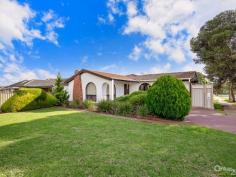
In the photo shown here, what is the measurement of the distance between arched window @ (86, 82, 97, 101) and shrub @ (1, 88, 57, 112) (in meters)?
6.32

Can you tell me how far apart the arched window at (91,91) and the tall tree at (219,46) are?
15053 millimetres

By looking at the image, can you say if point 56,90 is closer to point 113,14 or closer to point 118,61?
point 113,14

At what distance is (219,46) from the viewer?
22.5m

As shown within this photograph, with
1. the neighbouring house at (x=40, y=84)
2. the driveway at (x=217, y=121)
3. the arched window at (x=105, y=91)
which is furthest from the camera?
the neighbouring house at (x=40, y=84)

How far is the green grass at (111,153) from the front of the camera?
12.6 feet

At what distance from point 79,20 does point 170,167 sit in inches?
633

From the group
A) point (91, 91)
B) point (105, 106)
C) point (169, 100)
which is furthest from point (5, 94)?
point (169, 100)

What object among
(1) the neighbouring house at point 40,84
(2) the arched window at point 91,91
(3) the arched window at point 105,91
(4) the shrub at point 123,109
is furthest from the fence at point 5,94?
(1) the neighbouring house at point 40,84

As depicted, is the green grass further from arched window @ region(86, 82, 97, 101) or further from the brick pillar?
the brick pillar

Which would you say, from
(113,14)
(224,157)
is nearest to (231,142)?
(224,157)

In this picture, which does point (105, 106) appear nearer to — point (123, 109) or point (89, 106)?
point (123, 109)

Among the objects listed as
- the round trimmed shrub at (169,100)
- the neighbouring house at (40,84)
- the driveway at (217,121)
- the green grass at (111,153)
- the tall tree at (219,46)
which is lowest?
the driveway at (217,121)

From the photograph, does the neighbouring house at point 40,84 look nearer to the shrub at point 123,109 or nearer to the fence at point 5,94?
the fence at point 5,94

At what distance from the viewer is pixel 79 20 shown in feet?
55.9
